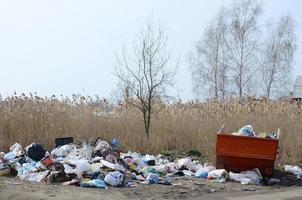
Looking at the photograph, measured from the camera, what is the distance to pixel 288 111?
19703mm

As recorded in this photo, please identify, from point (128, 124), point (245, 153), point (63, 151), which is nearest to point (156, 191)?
point (245, 153)

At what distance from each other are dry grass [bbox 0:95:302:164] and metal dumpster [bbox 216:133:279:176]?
1.87 meters

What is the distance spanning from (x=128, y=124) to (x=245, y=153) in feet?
18.3

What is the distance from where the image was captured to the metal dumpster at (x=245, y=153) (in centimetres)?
1220

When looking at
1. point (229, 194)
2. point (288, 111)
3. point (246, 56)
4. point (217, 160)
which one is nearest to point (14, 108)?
point (217, 160)

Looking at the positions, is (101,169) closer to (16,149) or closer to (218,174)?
(218,174)

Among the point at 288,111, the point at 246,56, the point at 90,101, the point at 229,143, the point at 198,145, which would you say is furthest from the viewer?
the point at 246,56

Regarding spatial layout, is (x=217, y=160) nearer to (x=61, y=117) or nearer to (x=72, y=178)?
(x=72, y=178)

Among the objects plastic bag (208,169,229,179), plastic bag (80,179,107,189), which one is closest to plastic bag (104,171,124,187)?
plastic bag (80,179,107,189)

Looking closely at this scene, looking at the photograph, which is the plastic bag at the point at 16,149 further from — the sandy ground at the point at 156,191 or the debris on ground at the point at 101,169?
the sandy ground at the point at 156,191

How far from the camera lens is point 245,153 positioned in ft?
40.3

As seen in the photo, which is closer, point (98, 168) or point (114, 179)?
point (114, 179)

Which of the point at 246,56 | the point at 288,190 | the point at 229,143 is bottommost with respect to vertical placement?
the point at 288,190

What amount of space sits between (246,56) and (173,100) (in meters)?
22.8
